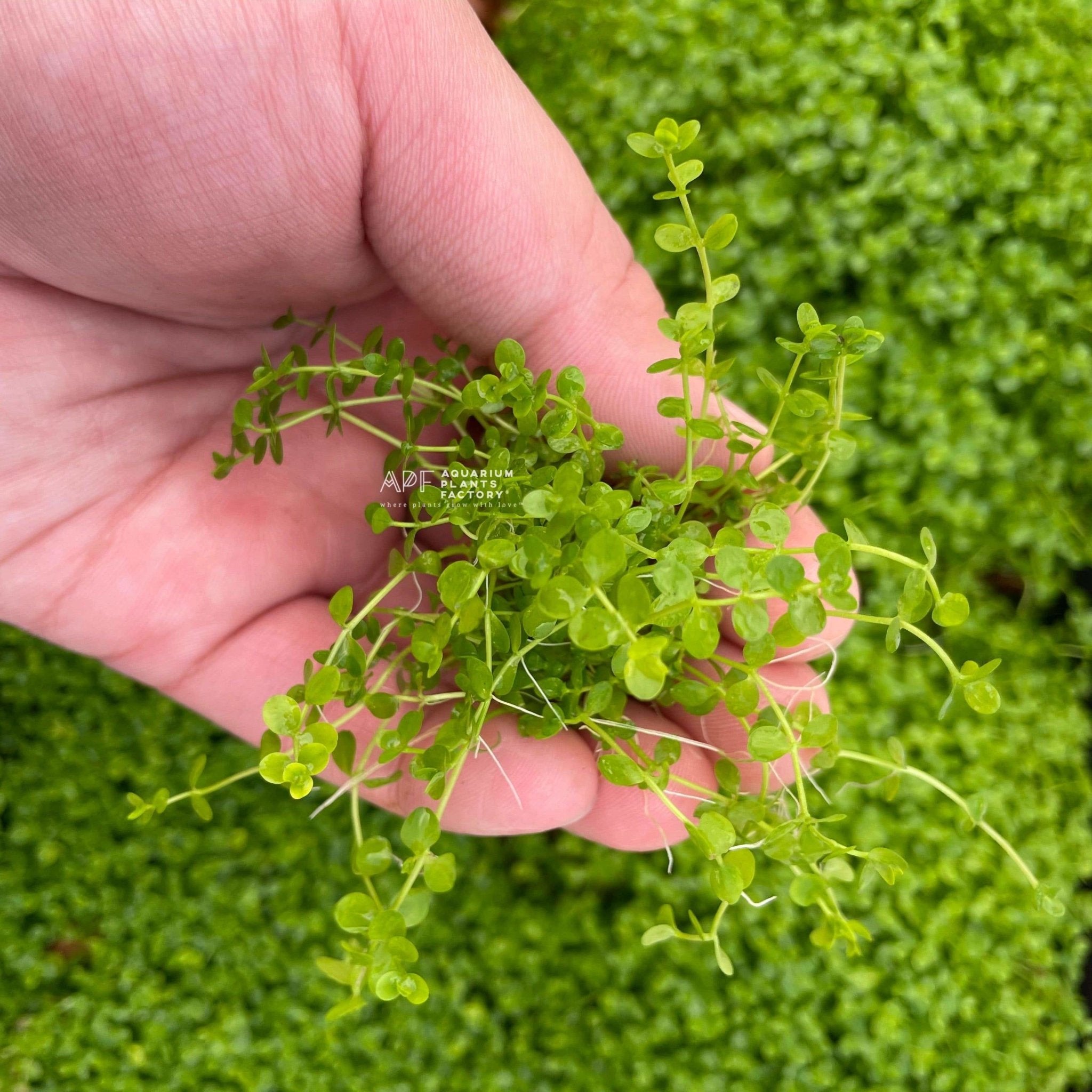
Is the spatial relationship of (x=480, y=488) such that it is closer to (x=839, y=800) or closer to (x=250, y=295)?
(x=250, y=295)

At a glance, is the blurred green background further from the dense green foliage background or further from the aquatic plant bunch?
the aquatic plant bunch

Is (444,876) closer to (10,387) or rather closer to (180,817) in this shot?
(10,387)

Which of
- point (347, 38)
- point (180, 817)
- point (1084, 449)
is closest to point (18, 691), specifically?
point (180, 817)

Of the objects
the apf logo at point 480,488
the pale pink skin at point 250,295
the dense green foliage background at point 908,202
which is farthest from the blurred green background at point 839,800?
the apf logo at point 480,488

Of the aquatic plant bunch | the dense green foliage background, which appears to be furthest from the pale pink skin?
the dense green foliage background

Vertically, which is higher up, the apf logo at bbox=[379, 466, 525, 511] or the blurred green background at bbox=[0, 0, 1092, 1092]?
the apf logo at bbox=[379, 466, 525, 511]

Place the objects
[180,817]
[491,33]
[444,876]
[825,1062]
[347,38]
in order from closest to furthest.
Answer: [444,876]
[347,38]
[825,1062]
[180,817]
[491,33]

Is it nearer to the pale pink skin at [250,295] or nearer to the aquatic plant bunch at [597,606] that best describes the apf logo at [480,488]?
the aquatic plant bunch at [597,606]
